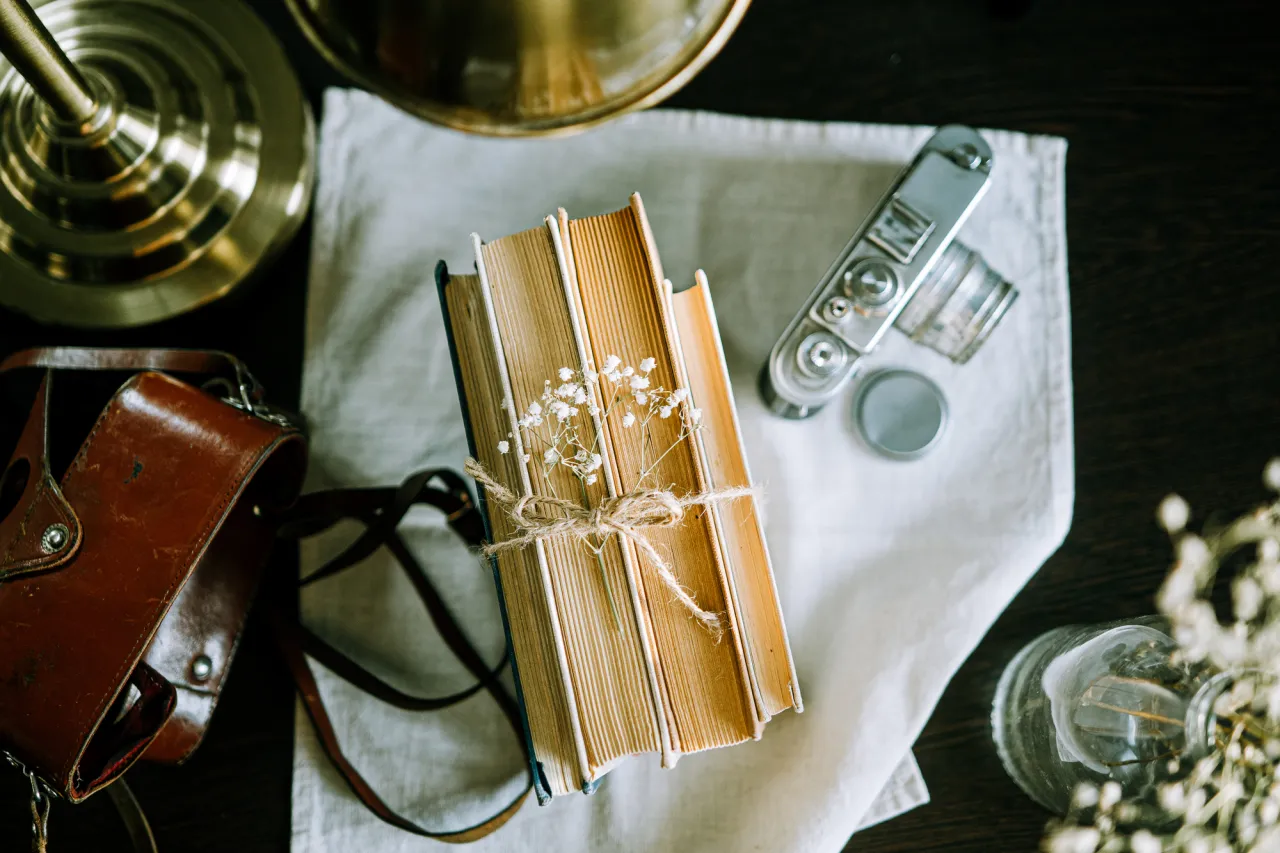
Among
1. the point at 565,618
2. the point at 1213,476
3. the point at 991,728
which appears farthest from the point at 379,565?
the point at 1213,476

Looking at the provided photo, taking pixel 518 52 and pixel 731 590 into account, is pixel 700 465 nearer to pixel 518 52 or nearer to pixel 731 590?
pixel 731 590

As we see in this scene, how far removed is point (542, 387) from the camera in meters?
0.61

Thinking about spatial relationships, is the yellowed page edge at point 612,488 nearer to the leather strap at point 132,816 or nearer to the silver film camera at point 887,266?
the silver film camera at point 887,266

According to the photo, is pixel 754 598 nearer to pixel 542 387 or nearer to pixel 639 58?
A: pixel 542 387

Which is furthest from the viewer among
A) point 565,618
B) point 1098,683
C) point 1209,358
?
point 1209,358

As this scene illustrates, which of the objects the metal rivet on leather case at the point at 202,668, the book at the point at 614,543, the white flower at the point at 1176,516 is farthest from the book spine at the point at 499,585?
the white flower at the point at 1176,516

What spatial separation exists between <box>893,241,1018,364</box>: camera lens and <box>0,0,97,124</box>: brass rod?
0.59m

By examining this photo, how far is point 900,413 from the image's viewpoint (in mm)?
787

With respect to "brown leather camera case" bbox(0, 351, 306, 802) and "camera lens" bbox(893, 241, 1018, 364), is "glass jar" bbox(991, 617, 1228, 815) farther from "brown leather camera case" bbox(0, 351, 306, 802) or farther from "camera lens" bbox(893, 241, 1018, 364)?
"brown leather camera case" bbox(0, 351, 306, 802)

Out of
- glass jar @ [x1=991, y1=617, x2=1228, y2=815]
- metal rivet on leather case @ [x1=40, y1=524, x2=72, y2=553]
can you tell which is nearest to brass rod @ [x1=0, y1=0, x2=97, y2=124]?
metal rivet on leather case @ [x1=40, y1=524, x2=72, y2=553]

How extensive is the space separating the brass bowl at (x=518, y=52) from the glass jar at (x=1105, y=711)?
0.60m

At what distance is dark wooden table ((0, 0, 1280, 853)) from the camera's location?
806 millimetres

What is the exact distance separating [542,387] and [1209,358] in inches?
23.2

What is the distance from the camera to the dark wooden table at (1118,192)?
0.81 metres
